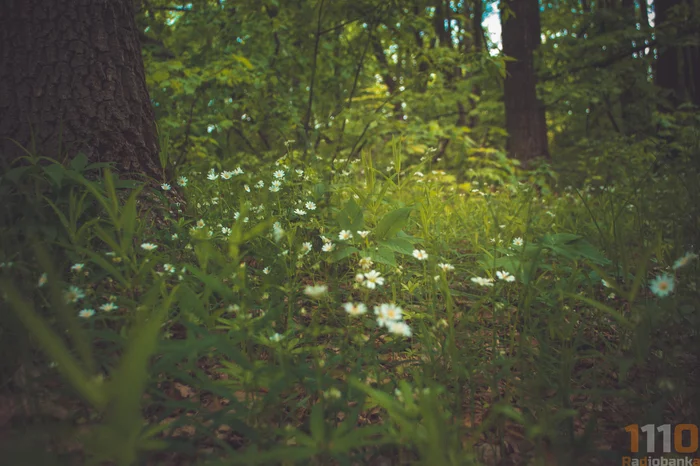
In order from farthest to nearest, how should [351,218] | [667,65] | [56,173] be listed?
[667,65] < [351,218] < [56,173]

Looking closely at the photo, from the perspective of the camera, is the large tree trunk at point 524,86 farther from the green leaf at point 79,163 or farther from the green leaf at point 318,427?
the green leaf at point 318,427

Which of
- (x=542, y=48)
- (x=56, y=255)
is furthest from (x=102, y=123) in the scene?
(x=542, y=48)

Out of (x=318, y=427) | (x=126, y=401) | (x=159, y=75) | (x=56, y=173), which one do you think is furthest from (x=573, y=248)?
(x=159, y=75)

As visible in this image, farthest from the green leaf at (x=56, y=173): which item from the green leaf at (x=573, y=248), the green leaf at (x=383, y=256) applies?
the green leaf at (x=573, y=248)

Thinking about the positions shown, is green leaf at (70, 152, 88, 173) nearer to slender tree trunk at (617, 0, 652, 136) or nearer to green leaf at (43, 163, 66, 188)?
green leaf at (43, 163, 66, 188)

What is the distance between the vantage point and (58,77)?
6.64 ft

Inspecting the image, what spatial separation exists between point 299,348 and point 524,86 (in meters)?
5.11

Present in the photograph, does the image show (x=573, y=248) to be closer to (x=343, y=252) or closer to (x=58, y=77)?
(x=343, y=252)

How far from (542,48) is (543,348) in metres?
5.00

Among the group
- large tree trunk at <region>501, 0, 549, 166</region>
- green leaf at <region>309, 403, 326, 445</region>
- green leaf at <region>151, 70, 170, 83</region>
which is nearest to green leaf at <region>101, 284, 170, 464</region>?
green leaf at <region>309, 403, 326, 445</region>

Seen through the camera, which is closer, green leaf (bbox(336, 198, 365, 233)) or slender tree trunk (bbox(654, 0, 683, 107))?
green leaf (bbox(336, 198, 365, 233))

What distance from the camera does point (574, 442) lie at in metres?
1.01

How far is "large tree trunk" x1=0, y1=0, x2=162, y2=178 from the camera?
201 cm

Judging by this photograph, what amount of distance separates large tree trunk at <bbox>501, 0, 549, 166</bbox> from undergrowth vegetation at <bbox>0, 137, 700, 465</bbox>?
330cm
